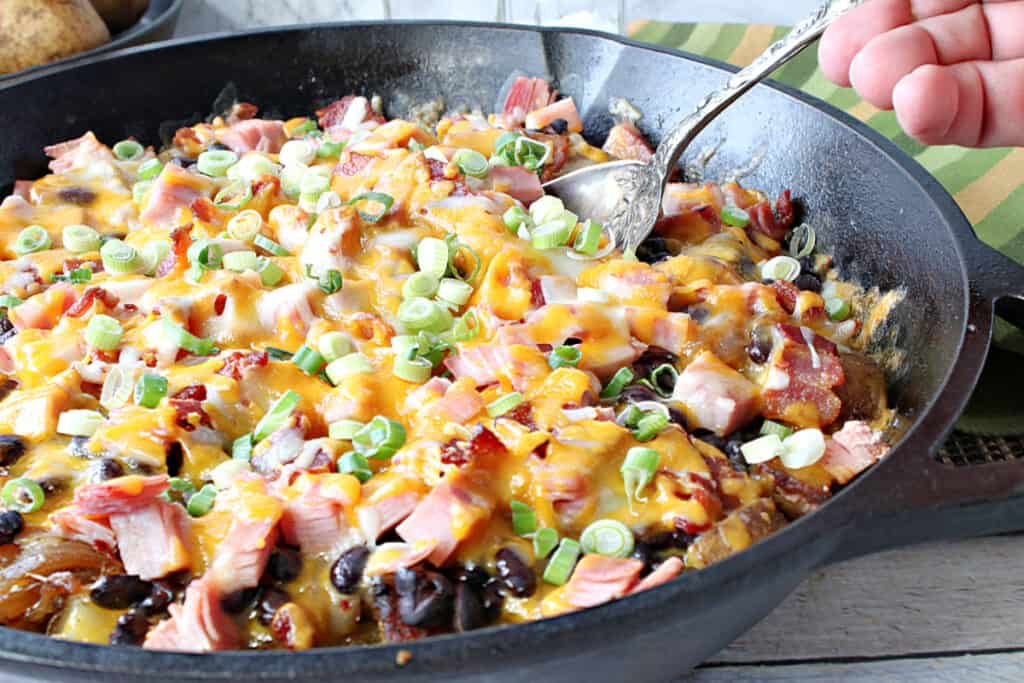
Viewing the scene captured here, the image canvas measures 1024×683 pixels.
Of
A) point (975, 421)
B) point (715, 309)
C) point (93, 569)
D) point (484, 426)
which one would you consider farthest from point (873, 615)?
point (93, 569)

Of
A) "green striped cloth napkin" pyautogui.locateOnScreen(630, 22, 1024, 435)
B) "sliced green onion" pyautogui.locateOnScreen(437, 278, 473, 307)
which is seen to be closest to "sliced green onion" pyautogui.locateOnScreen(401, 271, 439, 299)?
"sliced green onion" pyautogui.locateOnScreen(437, 278, 473, 307)

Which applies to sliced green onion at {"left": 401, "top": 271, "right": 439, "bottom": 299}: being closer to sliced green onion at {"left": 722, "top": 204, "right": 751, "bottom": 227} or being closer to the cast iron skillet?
sliced green onion at {"left": 722, "top": 204, "right": 751, "bottom": 227}

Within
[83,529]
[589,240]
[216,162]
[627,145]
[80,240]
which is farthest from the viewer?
[627,145]

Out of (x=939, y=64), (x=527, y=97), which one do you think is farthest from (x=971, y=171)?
(x=527, y=97)

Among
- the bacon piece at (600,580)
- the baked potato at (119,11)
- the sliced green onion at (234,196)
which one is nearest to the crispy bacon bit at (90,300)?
the sliced green onion at (234,196)

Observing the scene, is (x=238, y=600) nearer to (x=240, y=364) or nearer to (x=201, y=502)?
(x=201, y=502)

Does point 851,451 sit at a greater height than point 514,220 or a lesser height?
lesser
